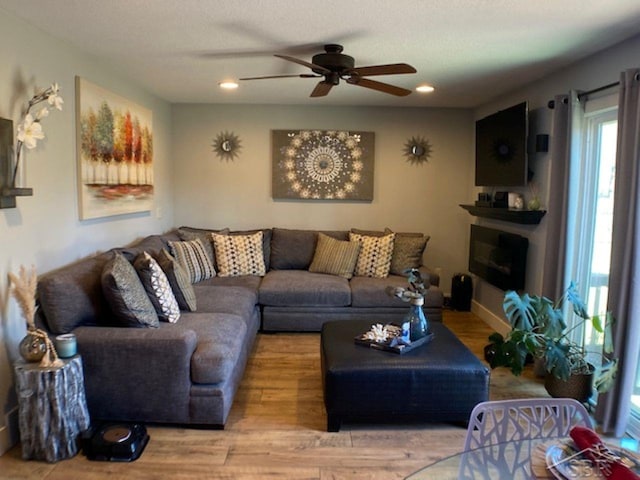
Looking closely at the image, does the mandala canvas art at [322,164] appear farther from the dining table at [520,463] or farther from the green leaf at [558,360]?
the dining table at [520,463]

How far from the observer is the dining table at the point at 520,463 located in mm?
1269

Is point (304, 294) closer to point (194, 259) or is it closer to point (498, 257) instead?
point (194, 259)

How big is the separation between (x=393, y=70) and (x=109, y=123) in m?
2.25

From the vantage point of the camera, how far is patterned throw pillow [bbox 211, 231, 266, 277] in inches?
184

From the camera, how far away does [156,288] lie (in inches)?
117

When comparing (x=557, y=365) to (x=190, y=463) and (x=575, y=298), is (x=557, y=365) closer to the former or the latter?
(x=575, y=298)

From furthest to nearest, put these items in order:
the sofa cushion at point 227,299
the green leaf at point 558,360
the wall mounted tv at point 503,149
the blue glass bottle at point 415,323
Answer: the wall mounted tv at point 503,149 → the sofa cushion at point 227,299 → the blue glass bottle at point 415,323 → the green leaf at point 558,360

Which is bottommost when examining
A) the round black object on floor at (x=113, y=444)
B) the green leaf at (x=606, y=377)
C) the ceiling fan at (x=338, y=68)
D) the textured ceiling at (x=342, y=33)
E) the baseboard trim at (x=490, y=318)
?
the round black object on floor at (x=113, y=444)

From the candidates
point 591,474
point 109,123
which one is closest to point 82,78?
point 109,123

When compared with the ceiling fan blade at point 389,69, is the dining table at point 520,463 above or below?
below

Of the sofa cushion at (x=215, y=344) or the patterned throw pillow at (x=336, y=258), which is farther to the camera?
the patterned throw pillow at (x=336, y=258)

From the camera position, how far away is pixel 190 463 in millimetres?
2342

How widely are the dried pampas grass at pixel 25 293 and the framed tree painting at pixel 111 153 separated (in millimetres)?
989

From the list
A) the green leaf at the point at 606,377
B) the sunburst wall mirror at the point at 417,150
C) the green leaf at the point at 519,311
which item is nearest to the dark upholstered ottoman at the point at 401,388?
the green leaf at the point at 519,311
